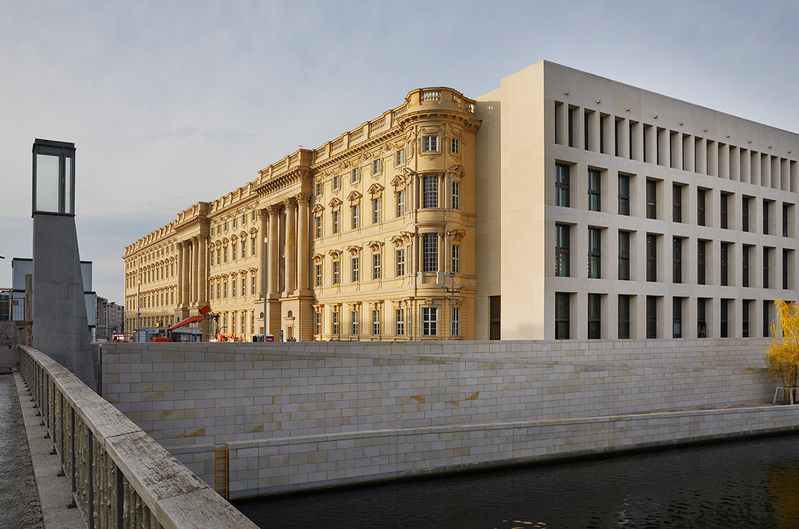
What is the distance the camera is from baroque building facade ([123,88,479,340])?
42.0 m

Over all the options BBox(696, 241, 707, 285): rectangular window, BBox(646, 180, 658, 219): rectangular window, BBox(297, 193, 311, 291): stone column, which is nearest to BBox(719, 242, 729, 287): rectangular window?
BBox(696, 241, 707, 285): rectangular window

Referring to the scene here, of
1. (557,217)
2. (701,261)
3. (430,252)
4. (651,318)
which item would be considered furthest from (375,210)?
(701,261)

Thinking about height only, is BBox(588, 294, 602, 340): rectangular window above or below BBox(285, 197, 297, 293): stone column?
below

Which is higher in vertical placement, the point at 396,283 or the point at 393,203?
the point at 393,203

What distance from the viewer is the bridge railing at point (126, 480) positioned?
8.65 ft

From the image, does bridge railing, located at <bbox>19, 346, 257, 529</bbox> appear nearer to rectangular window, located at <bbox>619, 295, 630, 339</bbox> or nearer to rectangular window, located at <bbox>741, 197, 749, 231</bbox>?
rectangular window, located at <bbox>619, 295, 630, 339</bbox>

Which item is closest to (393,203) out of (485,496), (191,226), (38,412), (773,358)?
(773,358)

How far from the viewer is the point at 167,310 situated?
100250 millimetres

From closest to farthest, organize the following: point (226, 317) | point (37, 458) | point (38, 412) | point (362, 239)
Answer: point (37, 458), point (38, 412), point (362, 239), point (226, 317)

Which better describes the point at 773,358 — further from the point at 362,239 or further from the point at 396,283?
the point at 362,239

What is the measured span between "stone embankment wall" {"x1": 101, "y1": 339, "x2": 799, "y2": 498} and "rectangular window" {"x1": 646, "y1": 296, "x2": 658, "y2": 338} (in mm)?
12006

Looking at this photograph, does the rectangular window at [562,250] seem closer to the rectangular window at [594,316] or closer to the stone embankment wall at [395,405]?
the rectangular window at [594,316]

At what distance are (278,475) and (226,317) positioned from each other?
5928 centimetres

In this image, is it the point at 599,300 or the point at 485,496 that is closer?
the point at 485,496
